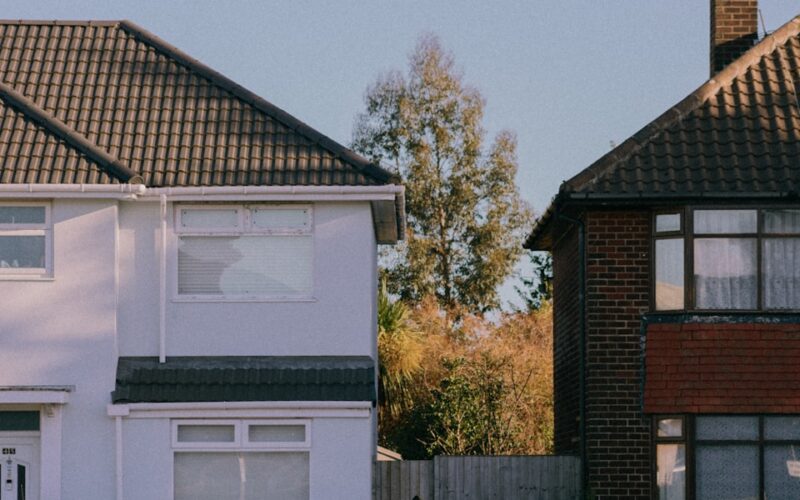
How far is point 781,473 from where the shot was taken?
75.7 feet

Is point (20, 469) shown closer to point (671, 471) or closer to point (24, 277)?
point (24, 277)

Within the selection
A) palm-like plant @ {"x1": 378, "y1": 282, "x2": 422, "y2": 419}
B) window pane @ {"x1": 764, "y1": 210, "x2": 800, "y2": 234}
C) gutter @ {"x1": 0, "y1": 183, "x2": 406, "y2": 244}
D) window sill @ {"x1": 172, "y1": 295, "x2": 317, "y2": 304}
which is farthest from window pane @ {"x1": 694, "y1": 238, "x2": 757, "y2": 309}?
palm-like plant @ {"x1": 378, "y1": 282, "x2": 422, "y2": 419}

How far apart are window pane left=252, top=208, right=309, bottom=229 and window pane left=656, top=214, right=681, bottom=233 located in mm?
5093

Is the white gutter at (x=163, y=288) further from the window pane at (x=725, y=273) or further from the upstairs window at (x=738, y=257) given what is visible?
the window pane at (x=725, y=273)

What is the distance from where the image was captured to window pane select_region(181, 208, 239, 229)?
77.3 ft

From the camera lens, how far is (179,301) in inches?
921

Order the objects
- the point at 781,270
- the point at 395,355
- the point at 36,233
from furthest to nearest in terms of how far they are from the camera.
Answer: the point at 395,355
the point at 781,270
the point at 36,233

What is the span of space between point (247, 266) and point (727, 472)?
7.37 metres

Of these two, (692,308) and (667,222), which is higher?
(667,222)

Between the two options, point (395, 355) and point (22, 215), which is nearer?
point (22, 215)

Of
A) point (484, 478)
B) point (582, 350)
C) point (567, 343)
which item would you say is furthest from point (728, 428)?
point (567, 343)

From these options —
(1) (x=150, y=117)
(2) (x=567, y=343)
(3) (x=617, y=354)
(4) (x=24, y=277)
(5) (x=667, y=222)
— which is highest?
(1) (x=150, y=117)

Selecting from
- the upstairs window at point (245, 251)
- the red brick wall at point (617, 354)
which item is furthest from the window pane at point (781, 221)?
the upstairs window at point (245, 251)

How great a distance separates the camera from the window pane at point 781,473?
23.0m
